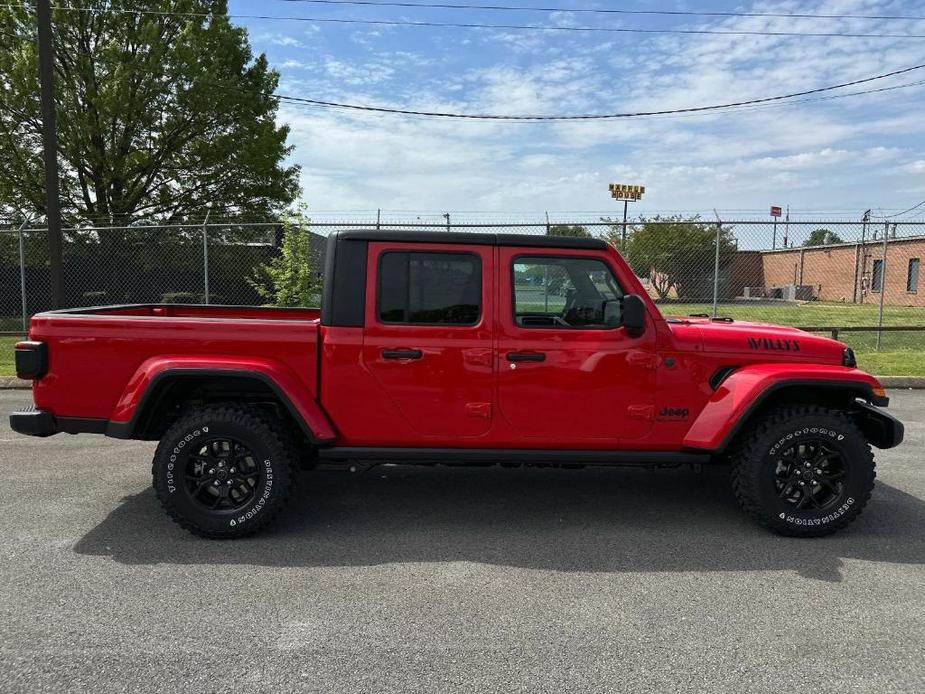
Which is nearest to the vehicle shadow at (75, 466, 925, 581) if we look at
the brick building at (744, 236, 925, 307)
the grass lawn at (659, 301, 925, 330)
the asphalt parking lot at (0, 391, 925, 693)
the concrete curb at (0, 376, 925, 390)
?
the asphalt parking lot at (0, 391, 925, 693)

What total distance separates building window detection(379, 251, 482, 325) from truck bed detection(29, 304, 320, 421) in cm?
53

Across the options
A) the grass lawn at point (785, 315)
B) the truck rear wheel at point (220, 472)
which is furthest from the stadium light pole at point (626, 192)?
the truck rear wheel at point (220, 472)

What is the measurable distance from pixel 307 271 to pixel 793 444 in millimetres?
8346

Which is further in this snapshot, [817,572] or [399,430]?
[399,430]

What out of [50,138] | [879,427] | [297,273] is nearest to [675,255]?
[297,273]

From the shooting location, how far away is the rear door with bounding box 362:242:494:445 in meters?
3.95

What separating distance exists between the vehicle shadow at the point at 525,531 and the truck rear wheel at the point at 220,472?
0.49 ft

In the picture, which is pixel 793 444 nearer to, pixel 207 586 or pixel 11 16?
pixel 207 586

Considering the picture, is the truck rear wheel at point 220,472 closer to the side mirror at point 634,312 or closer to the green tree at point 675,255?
the side mirror at point 634,312

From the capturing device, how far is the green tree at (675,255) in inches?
504

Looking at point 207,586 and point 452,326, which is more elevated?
point 452,326

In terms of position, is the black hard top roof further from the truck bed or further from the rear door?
the truck bed

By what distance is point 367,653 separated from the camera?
8.88ft

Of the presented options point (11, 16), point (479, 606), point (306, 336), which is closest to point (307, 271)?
point (306, 336)
